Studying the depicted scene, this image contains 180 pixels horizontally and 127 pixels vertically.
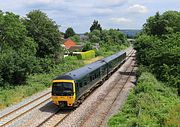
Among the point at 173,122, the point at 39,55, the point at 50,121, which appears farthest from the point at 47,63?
the point at 173,122

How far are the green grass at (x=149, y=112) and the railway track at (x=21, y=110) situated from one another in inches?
266

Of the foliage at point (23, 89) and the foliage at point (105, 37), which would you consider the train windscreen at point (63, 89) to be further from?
the foliage at point (105, 37)

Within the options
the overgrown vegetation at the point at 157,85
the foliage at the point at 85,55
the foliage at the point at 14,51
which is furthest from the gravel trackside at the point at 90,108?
the foliage at the point at 85,55

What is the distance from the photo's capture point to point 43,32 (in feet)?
160

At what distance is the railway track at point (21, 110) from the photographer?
22.0 metres

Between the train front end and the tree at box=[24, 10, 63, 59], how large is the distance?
2505cm

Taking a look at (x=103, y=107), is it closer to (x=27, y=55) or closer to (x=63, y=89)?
(x=63, y=89)

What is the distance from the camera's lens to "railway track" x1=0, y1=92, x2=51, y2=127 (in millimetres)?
21998

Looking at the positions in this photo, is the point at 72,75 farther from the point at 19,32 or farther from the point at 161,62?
the point at 19,32

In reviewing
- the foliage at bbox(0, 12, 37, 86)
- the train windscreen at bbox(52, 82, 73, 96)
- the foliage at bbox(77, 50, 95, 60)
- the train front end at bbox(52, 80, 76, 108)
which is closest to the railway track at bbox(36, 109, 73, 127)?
the train front end at bbox(52, 80, 76, 108)

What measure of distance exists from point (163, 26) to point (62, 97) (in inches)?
1583

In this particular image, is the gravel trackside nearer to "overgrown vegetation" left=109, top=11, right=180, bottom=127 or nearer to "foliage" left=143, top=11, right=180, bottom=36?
"overgrown vegetation" left=109, top=11, right=180, bottom=127

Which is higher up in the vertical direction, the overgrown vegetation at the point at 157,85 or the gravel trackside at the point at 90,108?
the overgrown vegetation at the point at 157,85

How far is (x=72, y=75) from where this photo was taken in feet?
83.6
